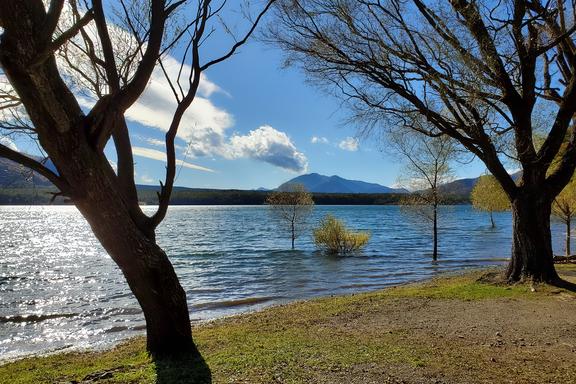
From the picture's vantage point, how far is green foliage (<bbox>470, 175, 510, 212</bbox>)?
36206 mm

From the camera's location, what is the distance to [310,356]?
19.8 ft

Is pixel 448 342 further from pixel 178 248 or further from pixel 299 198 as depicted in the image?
pixel 178 248

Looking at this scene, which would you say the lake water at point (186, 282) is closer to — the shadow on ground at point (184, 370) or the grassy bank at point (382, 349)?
the grassy bank at point (382, 349)

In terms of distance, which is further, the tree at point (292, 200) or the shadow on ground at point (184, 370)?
the tree at point (292, 200)

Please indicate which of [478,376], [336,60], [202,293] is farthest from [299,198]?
[478,376]

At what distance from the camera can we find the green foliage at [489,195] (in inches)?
1425

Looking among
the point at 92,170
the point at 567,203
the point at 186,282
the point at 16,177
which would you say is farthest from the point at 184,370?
the point at 567,203

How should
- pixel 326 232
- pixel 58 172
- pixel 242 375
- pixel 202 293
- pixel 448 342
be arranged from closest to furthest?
pixel 242 375 → pixel 58 172 → pixel 448 342 → pixel 202 293 → pixel 326 232

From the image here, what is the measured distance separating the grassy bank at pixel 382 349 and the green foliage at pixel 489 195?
89.5 ft

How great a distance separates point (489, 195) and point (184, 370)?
40132 mm

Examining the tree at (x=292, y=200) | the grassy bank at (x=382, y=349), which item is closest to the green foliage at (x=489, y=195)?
the tree at (x=292, y=200)

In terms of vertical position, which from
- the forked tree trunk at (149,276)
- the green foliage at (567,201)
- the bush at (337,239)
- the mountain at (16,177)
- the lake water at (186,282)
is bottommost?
the lake water at (186,282)

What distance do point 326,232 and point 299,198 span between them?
482 cm

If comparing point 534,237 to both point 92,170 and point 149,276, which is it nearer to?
point 149,276
